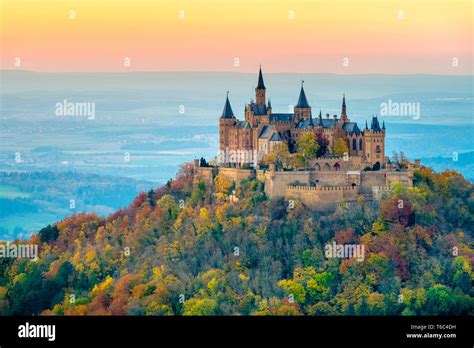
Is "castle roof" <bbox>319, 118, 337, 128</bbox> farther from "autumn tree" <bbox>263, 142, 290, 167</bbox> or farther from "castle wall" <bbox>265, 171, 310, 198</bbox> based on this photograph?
"castle wall" <bbox>265, 171, 310, 198</bbox>

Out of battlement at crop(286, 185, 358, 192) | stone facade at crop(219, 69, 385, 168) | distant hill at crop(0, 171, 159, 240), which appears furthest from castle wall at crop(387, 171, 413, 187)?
distant hill at crop(0, 171, 159, 240)

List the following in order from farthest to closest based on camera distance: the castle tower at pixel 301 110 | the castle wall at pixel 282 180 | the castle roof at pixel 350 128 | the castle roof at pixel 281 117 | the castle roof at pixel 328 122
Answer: the castle tower at pixel 301 110 < the castle roof at pixel 281 117 < the castle roof at pixel 328 122 < the castle roof at pixel 350 128 < the castle wall at pixel 282 180

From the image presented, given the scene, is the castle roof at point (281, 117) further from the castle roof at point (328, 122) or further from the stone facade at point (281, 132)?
the castle roof at point (328, 122)

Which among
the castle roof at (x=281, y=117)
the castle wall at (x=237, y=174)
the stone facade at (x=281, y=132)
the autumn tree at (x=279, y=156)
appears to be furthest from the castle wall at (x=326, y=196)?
the castle roof at (x=281, y=117)

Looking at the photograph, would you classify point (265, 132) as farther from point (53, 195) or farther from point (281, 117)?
point (53, 195)

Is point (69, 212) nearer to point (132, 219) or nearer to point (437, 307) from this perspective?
point (132, 219)

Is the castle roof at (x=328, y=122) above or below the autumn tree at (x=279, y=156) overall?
above
